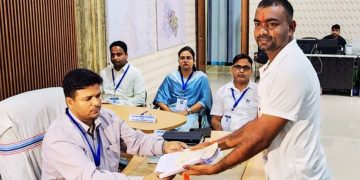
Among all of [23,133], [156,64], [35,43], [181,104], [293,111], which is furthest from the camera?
[156,64]

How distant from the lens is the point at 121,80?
16.0 ft

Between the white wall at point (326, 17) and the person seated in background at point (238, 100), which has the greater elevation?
the white wall at point (326, 17)

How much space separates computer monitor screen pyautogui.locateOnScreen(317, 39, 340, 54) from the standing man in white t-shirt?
645 centimetres

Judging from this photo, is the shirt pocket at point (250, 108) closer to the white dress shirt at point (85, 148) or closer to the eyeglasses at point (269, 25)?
the white dress shirt at point (85, 148)

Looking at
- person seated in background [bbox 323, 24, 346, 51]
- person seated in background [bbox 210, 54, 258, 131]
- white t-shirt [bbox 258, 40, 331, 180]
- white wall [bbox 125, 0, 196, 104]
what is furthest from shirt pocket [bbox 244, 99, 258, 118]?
person seated in background [bbox 323, 24, 346, 51]

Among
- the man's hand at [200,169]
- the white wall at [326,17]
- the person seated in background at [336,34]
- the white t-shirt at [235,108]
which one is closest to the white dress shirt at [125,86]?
the white t-shirt at [235,108]

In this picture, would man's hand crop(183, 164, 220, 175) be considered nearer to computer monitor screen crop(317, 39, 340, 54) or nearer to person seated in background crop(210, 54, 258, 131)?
person seated in background crop(210, 54, 258, 131)

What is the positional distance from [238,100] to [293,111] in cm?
227

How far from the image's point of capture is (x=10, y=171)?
231 centimetres

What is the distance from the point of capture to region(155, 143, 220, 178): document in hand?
2.00 m

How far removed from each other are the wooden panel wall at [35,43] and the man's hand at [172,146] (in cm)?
170

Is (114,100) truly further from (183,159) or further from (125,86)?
(183,159)

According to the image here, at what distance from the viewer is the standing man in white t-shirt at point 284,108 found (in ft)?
5.71

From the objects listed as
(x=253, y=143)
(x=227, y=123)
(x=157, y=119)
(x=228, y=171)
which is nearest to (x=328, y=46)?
(x=227, y=123)
